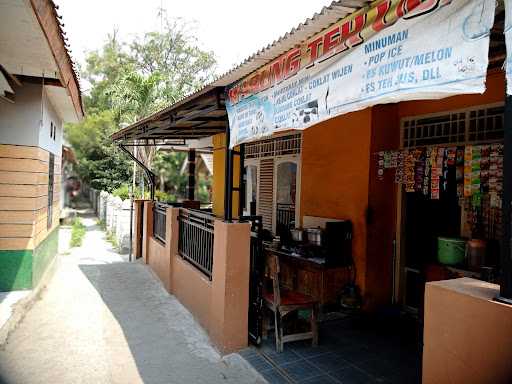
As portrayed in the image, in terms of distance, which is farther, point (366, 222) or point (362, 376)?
point (366, 222)

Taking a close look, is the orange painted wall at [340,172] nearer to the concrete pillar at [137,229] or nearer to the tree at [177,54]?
the concrete pillar at [137,229]

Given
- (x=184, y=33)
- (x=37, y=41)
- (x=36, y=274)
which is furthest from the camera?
(x=184, y=33)

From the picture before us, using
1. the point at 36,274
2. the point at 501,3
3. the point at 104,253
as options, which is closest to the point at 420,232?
the point at 501,3

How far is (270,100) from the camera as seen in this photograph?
13.5 ft

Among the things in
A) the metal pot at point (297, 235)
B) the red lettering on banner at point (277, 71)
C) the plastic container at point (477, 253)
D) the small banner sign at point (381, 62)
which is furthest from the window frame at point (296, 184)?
the red lettering on banner at point (277, 71)

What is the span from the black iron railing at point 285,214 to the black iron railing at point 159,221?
2.51 m

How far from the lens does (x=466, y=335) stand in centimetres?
219

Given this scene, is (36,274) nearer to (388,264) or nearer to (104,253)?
(104,253)

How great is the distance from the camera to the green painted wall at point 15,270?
21.1 ft

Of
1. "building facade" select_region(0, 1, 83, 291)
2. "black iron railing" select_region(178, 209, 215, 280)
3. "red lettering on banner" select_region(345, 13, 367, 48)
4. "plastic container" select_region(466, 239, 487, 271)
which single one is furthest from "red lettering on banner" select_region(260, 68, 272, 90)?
"plastic container" select_region(466, 239, 487, 271)

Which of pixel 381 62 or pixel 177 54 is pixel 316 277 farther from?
pixel 177 54

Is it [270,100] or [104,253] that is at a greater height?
[270,100]

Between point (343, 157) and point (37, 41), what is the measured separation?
4.55m

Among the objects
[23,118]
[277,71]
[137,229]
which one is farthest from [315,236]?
[137,229]
